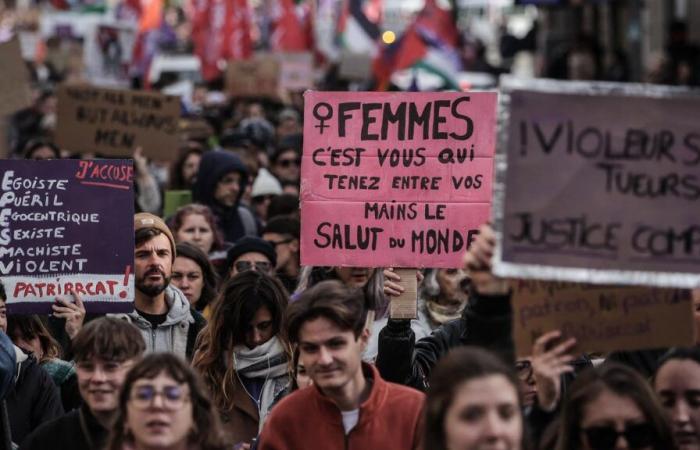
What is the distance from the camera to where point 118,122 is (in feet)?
44.8

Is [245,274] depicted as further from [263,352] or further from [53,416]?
[53,416]

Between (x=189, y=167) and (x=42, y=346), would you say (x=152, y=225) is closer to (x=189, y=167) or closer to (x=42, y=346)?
(x=42, y=346)

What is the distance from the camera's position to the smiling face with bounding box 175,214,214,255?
10453mm

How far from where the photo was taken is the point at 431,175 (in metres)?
7.97

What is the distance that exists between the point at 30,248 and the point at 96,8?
1164 inches

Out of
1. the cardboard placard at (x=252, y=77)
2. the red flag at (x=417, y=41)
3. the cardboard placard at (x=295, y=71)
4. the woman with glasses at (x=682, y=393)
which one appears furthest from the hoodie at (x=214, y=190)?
the cardboard placard at (x=295, y=71)

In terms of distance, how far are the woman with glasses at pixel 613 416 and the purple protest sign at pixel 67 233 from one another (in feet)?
8.87

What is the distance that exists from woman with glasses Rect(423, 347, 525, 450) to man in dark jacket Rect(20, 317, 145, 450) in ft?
4.40

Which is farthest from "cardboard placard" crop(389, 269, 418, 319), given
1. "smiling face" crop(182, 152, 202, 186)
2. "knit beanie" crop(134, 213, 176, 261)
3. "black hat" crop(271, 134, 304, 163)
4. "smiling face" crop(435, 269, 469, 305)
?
"black hat" crop(271, 134, 304, 163)

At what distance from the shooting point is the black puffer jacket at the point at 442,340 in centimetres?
584

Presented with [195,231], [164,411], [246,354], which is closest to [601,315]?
[164,411]

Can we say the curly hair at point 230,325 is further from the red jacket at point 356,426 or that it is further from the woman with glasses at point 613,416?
the woman with glasses at point 613,416

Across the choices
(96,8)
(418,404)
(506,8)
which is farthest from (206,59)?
(506,8)

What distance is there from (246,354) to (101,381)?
4.47ft
